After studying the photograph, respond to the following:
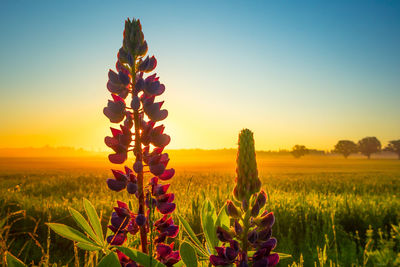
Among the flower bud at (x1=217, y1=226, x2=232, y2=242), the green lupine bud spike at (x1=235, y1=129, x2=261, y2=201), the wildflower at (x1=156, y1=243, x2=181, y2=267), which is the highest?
the green lupine bud spike at (x1=235, y1=129, x2=261, y2=201)

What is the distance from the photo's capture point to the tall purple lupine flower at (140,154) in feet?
3.07

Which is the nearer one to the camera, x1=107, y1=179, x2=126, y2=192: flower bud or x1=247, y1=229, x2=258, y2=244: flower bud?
x1=247, y1=229, x2=258, y2=244: flower bud

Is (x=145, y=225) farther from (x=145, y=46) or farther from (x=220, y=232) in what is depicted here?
(x=145, y=46)

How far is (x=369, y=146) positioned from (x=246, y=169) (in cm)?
10976

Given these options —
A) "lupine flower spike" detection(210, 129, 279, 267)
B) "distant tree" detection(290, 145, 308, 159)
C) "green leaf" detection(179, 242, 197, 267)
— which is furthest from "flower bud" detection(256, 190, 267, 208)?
"distant tree" detection(290, 145, 308, 159)

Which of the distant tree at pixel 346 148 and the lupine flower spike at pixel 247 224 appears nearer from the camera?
the lupine flower spike at pixel 247 224

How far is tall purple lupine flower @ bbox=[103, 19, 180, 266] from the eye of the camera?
0.94 m

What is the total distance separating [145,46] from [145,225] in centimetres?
67

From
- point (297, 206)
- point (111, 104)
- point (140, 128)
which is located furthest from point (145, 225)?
point (297, 206)

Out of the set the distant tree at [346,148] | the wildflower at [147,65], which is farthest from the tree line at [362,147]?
the wildflower at [147,65]

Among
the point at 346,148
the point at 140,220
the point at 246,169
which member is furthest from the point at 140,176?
the point at 346,148

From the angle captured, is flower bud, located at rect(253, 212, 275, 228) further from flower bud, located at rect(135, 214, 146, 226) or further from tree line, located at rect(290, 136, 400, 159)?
tree line, located at rect(290, 136, 400, 159)

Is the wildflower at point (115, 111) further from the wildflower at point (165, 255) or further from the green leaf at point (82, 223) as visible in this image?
the wildflower at point (165, 255)

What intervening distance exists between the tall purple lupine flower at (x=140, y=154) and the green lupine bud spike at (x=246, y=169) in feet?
0.84
